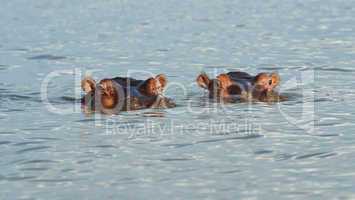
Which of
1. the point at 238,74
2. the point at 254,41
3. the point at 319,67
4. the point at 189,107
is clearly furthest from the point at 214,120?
the point at 254,41

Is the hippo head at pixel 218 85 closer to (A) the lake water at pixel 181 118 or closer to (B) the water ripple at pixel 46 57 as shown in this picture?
(A) the lake water at pixel 181 118

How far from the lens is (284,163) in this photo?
36.7 ft

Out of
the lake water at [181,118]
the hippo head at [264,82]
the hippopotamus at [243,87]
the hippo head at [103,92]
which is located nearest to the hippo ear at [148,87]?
the hippo head at [103,92]

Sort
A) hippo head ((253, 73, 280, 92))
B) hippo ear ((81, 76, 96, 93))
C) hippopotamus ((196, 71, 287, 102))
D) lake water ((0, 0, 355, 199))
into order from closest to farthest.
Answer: lake water ((0, 0, 355, 199)), hippo ear ((81, 76, 96, 93)), hippopotamus ((196, 71, 287, 102)), hippo head ((253, 73, 280, 92))

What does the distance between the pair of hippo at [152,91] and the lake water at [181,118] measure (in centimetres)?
31

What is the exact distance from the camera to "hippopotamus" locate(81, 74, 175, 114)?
14859 millimetres

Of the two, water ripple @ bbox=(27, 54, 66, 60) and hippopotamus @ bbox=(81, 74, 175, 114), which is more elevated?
water ripple @ bbox=(27, 54, 66, 60)

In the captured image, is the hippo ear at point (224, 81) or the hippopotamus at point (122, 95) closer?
the hippopotamus at point (122, 95)

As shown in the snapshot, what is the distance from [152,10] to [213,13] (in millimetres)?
1746

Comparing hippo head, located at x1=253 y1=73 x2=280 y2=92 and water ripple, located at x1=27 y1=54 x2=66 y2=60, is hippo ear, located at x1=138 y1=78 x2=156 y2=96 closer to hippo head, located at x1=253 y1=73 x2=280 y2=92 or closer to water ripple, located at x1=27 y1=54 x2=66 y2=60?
hippo head, located at x1=253 y1=73 x2=280 y2=92

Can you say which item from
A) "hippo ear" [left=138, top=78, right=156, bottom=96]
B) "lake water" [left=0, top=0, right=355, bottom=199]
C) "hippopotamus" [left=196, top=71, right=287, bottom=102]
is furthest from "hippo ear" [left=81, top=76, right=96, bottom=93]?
"hippopotamus" [left=196, top=71, right=287, bottom=102]

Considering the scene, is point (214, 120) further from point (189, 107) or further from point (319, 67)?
point (319, 67)

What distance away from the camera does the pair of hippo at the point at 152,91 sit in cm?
1493

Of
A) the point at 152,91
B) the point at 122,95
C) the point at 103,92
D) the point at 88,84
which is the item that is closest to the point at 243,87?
the point at 152,91
